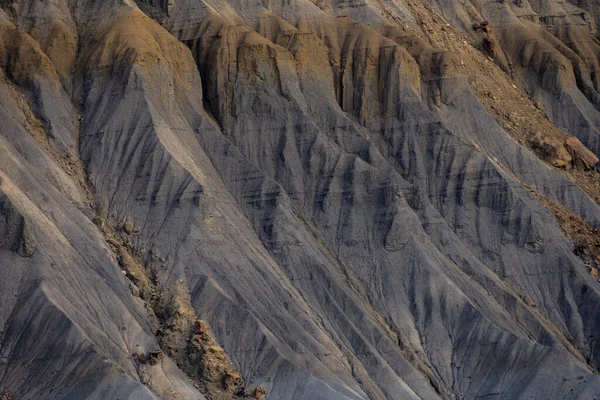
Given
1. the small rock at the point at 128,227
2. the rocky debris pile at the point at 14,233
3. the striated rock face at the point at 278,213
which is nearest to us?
the rocky debris pile at the point at 14,233

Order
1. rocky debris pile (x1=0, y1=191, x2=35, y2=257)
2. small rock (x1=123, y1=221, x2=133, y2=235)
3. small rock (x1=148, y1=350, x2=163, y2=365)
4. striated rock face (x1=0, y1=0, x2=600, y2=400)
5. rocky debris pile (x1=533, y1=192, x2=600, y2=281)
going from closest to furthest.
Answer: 1. small rock (x1=148, y1=350, x2=163, y2=365)
2. rocky debris pile (x1=0, y1=191, x2=35, y2=257)
3. striated rock face (x1=0, y1=0, x2=600, y2=400)
4. small rock (x1=123, y1=221, x2=133, y2=235)
5. rocky debris pile (x1=533, y1=192, x2=600, y2=281)

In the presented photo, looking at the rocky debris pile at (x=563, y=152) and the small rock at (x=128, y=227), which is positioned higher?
the small rock at (x=128, y=227)

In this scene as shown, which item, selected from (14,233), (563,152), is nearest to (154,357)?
(14,233)

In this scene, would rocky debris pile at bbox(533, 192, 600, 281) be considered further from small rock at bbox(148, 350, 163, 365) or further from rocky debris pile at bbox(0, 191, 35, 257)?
rocky debris pile at bbox(0, 191, 35, 257)

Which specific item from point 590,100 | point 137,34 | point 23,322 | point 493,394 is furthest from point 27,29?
point 590,100

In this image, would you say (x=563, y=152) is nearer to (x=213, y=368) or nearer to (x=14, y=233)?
(x=213, y=368)

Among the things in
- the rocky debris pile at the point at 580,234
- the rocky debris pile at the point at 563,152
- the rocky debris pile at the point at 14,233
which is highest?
the rocky debris pile at the point at 14,233

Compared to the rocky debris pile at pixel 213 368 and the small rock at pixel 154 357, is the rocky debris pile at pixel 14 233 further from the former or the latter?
the rocky debris pile at pixel 213 368

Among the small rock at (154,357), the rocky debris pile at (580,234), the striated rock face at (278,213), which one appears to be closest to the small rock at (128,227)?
the striated rock face at (278,213)

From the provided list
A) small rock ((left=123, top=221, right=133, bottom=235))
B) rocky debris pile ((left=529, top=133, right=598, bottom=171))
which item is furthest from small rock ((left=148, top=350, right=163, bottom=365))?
rocky debris pile ((left=529, top=133, right=598, bottom=171))
